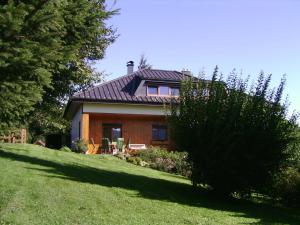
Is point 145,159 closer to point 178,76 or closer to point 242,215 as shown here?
point 178,76

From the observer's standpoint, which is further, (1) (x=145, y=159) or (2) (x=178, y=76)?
(2) (x=178, y=76)

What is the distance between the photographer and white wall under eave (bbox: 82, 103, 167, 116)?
101 ft

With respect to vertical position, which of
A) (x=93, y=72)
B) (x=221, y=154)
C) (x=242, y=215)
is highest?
(x=93, y=72)

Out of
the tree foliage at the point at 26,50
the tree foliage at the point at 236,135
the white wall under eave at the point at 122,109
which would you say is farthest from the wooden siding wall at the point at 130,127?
the tree foliage at the point at 26,50

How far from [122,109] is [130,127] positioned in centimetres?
201

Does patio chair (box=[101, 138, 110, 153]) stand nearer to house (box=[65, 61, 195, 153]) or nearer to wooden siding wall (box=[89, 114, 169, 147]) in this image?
house (box=[65, 61, 195, 153])

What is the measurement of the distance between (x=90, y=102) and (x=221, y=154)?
60.1ft

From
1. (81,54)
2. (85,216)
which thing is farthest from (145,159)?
(85,216)

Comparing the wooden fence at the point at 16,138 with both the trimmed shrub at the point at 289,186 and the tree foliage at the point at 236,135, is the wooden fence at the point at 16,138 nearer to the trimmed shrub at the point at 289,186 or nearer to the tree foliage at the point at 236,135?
the tree foliage at the point at 236,135

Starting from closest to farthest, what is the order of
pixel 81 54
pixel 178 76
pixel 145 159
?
pixel 81 54
pixel 145 159
pixel 178 76

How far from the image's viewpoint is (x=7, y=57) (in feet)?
27.8

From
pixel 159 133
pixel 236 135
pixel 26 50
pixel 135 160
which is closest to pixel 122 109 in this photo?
pixel 159 133

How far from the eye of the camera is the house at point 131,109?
31.1 metres

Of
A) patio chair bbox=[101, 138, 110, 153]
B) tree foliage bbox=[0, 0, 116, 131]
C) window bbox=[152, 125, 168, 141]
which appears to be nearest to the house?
window bbox=[152, 125, 168, 141]
